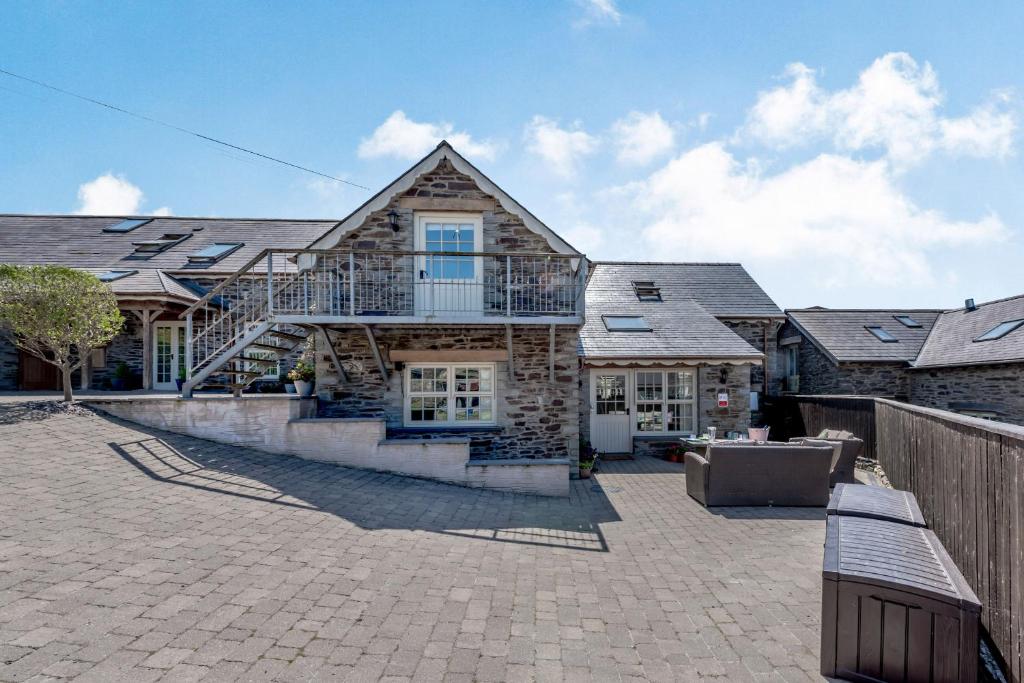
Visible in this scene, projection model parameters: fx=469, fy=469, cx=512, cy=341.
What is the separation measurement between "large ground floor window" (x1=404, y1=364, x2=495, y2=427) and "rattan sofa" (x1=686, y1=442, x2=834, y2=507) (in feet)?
14.1

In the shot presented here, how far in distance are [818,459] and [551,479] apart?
439cm

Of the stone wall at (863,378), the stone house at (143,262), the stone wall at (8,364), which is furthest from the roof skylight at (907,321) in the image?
the stone wall at (8,364)

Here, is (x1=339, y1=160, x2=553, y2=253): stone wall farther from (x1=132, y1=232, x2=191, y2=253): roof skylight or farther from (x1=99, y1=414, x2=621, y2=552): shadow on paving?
(x1=132, y1=232, x2=191, y2=253): roof skylight

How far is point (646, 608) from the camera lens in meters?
4.28

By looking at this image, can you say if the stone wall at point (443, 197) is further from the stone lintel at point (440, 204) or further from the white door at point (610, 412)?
the white door at point (610, 412)

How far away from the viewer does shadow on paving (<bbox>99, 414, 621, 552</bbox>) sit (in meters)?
6.18

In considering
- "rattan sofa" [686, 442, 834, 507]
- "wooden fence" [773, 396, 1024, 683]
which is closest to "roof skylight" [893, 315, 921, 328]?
"wooden fence" [773, 396, 1024, 683]

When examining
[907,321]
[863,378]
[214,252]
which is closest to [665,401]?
[863,378]

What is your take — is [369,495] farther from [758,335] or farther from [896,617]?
[758,335]

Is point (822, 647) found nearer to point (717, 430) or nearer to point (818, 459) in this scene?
point (818, 459)

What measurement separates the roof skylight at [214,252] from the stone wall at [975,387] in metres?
23.4

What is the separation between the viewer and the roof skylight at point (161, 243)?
50.9 ft

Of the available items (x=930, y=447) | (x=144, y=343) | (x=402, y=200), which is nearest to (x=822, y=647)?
(x=930, y=447)

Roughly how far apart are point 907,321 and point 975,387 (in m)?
5.39
